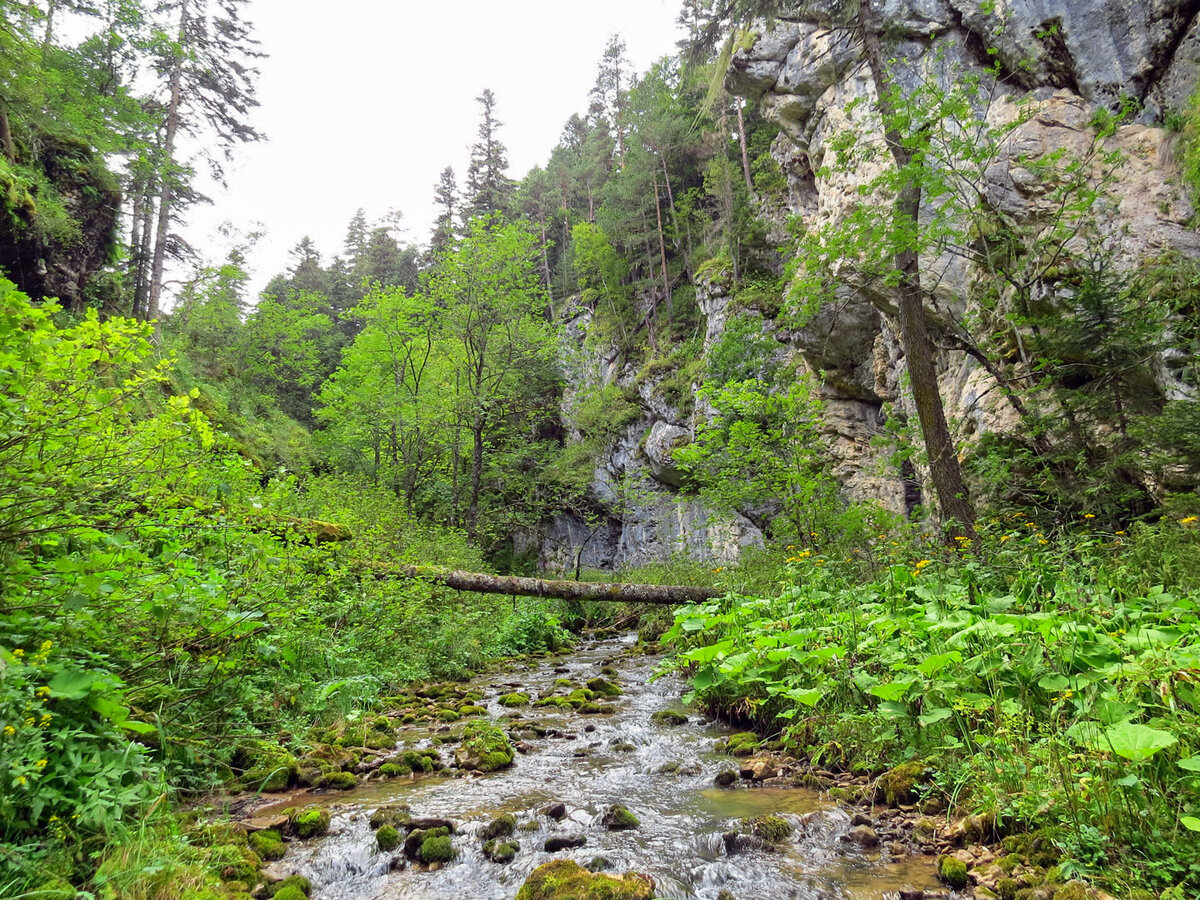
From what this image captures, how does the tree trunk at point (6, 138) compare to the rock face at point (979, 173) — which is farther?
the tree trunk at point (6, 138)

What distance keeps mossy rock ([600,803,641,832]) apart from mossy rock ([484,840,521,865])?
1.99 ft

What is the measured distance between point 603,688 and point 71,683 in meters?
6.28

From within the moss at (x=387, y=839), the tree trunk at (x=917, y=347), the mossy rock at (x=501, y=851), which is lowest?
the mossy rock at (x=501, y=851)

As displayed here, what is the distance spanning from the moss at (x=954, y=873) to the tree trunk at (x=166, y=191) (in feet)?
75.1

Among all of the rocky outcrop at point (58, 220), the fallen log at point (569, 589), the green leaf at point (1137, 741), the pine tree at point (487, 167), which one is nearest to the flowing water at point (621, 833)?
the green leaf at point (1137, 741)

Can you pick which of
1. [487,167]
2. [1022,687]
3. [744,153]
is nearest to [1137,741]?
[1022,687]

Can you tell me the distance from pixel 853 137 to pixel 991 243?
15.2 feet

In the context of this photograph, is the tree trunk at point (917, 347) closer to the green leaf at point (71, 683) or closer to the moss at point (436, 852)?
the moss at point (436, 852)

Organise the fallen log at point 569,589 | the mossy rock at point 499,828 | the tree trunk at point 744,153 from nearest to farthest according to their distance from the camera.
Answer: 1. the mossy rock at point 499,828
2. the fallen log at point 569,589
3. the tree trunk at point 744,153

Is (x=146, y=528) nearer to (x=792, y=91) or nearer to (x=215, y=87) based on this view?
(x=792, y=91)

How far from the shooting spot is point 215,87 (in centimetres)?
2042

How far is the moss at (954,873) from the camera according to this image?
2.67m

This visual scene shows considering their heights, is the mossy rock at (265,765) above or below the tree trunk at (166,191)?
Answer: below

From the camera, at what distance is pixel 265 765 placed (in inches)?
169
